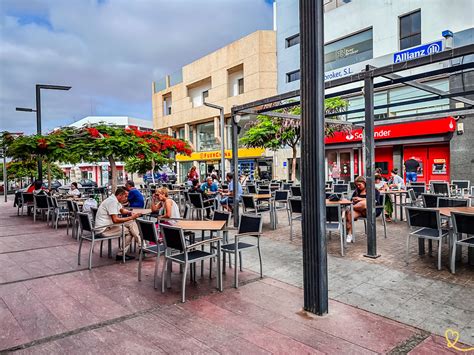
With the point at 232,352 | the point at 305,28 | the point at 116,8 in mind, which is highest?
the point at 116,8

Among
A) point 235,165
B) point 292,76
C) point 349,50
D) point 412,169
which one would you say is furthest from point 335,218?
point 292,76

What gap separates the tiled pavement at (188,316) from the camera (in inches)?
123

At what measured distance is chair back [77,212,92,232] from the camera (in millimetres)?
5859

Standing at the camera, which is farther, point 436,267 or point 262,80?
point 262,80

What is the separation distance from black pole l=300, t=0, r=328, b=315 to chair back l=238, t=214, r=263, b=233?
4.25 feet

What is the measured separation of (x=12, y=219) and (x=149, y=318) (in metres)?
11.1

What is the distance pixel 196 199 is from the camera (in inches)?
398

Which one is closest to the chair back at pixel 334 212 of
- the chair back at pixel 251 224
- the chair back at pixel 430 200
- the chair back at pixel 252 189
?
the chair back at pixel 251 224

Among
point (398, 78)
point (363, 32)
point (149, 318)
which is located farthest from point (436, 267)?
point (363, 32)

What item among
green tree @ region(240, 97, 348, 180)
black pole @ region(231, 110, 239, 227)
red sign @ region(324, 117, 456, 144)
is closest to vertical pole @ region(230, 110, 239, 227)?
black pole @ region(231, 110, 239, 227)

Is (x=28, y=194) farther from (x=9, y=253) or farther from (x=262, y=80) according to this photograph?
(x=262, y=80)

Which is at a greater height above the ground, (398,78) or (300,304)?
(398,78)

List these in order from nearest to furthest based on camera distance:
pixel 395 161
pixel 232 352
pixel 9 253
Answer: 1. pixel 232 352
2. pixel 9 253
3. pixel 395 161

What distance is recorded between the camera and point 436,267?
520 centimetres
